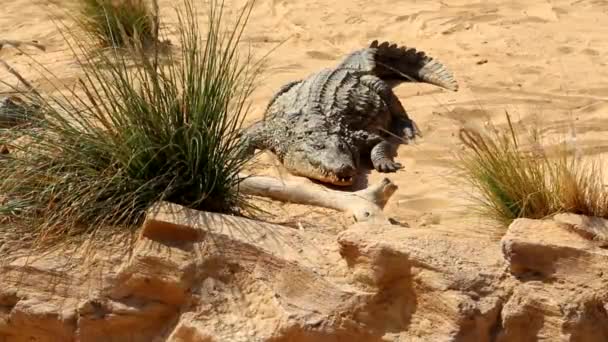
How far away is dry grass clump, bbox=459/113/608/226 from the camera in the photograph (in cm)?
364

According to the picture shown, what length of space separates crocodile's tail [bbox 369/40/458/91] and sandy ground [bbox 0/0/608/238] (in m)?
0.08

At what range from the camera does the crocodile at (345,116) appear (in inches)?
225

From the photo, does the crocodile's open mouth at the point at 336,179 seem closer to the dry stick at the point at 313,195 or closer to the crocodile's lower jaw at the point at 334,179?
the crocodile's lower jaw at the point at 334,179

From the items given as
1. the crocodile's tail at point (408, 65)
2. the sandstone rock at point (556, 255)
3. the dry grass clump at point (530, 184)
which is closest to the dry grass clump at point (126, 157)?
the dry grass clump at point (530, 184)

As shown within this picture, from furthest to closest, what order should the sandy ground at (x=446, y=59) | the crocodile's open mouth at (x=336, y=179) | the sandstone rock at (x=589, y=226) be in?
1. the crocodile's open mouth at (x=336, y=179)
2. the sandy ground at (x=446, y=59)
3. the sandstone rock at (x=589, y=226)

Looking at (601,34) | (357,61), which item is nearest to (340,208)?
(357,61)

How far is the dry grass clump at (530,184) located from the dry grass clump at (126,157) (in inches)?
40.5

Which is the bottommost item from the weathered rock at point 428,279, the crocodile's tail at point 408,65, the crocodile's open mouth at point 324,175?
the crocodile's open mouth at point 324,175

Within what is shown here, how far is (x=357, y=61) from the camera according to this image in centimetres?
686

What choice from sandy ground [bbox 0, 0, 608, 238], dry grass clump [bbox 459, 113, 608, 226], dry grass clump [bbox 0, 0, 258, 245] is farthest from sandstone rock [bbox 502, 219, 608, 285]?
dry grass clump [bbox 0, 0, 258, 245]

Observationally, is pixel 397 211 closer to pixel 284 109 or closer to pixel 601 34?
pixel 284 109

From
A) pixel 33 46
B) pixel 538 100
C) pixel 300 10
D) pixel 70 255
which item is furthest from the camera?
pixel 300 10

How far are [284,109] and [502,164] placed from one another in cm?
242

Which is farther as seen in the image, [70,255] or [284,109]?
[284,109]
